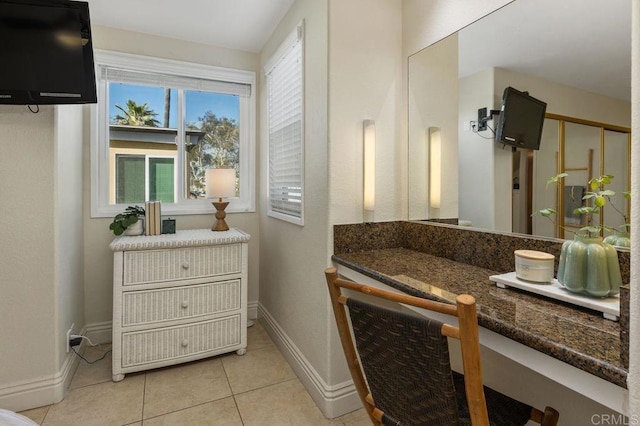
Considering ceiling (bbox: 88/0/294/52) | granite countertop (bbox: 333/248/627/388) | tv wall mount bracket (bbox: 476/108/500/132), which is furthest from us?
ceiling (bbox: 88/0/294/52)

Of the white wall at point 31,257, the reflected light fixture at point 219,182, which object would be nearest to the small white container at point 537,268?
the reflected light fixture at point 219,182

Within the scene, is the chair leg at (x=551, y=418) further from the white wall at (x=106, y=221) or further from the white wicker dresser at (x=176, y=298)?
the white wall at (x=106, y=221)

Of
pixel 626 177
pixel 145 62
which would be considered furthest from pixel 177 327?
pixel 626 177

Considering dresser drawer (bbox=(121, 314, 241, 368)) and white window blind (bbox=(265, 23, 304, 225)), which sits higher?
white window blind (bbox=(265, 23, 304, 225))

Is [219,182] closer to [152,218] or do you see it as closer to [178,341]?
[152,218]

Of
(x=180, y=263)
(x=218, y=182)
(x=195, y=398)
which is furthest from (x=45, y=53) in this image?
(x=195, y=398)

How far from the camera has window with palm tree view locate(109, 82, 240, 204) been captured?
8.59 feet

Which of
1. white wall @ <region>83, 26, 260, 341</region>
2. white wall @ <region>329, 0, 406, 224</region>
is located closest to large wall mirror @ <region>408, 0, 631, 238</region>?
white wall @ <region>329, 0, 406, 224</region>

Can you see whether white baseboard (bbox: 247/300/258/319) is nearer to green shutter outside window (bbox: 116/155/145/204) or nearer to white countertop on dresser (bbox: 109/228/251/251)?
white countertop on dresser (bbox: 109/228/251/251)

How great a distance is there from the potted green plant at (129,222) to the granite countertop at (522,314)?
166cm

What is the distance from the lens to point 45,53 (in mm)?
1652

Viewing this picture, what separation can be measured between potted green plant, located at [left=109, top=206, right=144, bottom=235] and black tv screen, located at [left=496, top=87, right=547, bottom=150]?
2.35 meters

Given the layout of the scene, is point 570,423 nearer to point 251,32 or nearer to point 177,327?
point 177,327

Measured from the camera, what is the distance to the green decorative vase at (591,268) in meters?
0.96
